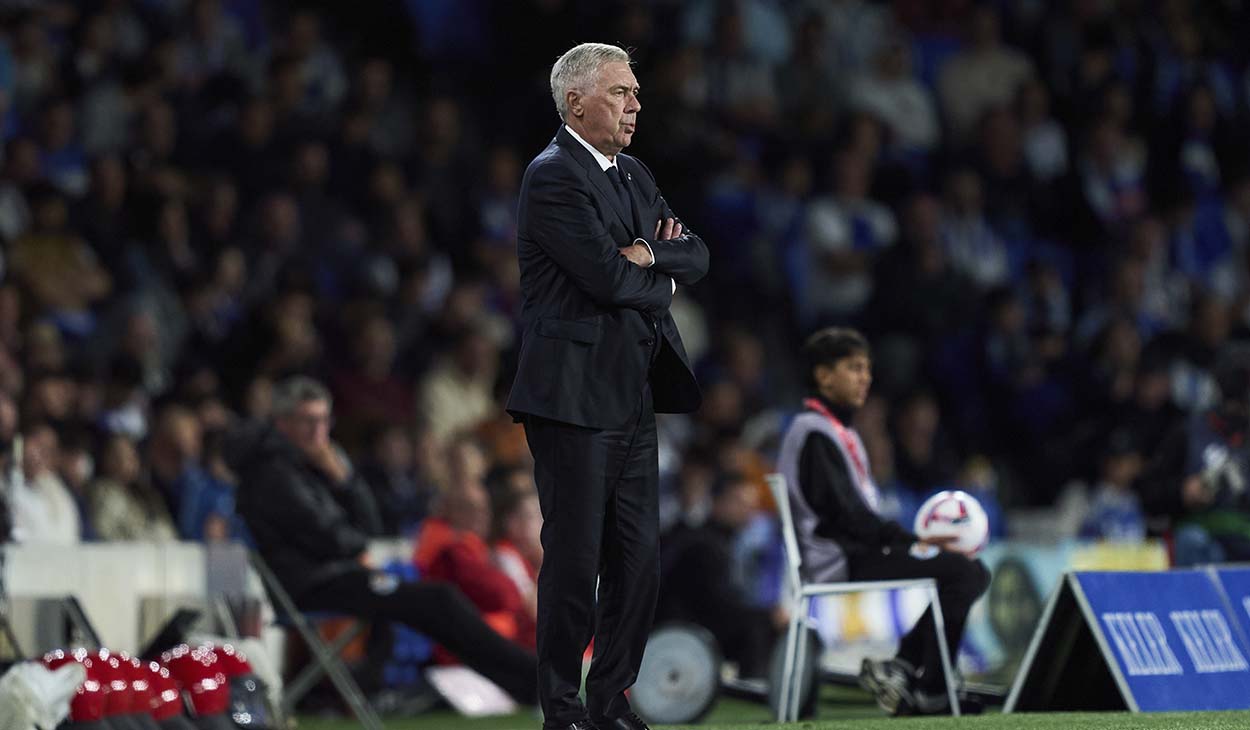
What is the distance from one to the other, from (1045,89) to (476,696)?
9.61 m

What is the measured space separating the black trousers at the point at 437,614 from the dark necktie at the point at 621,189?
155 inches

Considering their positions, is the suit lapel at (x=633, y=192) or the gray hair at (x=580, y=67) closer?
the gray hair at (x=580, y=67)

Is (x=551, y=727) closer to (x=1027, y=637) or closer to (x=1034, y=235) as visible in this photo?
(x=1027, y=637)

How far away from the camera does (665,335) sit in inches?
264

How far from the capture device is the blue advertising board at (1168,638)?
8.38 m

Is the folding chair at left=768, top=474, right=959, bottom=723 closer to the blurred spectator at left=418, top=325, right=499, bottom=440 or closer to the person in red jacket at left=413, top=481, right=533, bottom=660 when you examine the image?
the person in red jacket at left=413, top=481, right=533, bottom=660

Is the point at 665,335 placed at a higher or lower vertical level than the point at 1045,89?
lower

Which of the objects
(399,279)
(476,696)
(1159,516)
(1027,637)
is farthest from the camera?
(399,279)

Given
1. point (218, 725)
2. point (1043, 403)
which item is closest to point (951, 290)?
point (1043, 403)

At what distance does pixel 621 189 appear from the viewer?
671 centimetres

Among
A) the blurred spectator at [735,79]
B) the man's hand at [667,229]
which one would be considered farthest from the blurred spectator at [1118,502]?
the man's hand at [667,229]

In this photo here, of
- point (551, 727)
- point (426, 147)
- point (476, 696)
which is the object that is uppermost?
point (426, 147)

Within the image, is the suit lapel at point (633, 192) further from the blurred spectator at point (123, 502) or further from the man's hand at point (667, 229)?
the blurred spectator at point (123, 502)

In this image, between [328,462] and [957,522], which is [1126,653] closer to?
[957,522]
